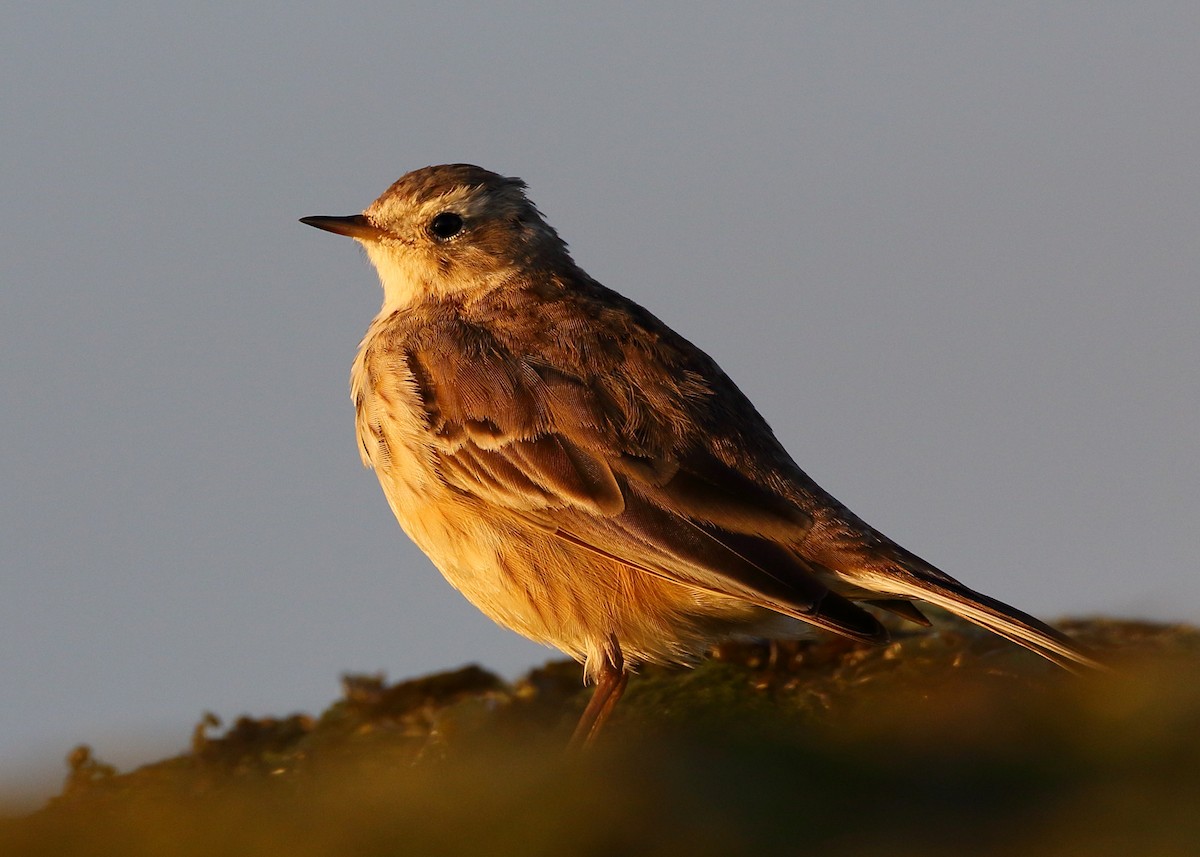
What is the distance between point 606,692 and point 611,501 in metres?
0.94

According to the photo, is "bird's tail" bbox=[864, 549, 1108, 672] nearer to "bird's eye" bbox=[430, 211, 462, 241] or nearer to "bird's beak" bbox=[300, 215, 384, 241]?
"bird's eye" bbox=[430, 211, 462, 241]

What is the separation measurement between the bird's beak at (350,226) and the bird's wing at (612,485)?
1790 millimetres

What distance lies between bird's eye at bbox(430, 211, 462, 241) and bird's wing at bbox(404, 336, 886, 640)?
1.56 meters

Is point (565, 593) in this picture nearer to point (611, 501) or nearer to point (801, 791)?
point (611, 501)

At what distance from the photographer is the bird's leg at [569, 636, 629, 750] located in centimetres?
654

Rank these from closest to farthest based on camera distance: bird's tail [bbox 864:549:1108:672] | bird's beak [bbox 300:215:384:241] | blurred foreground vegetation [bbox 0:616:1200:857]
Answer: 1. blurred foreground vegetation [bbox 0:616:1200:857]
2. bird's tail [bbox 864:549:1108:672]
3. bird's beak [bbox 300:215:384:241]

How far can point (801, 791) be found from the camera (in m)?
3.51

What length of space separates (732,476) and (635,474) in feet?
1.55

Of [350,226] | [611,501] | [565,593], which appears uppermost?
[350,226]

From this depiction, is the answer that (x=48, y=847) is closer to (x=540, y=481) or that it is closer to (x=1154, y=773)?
(x=1154, y=773)

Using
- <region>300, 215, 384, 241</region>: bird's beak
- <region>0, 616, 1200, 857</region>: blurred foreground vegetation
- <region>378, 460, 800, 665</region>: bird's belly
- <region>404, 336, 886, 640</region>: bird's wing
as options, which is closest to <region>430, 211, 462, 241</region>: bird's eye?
<region>300, 215, 384, 241</region>: bird's beak

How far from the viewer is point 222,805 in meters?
4.00

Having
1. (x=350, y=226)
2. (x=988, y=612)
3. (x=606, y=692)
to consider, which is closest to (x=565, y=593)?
(x=606, y=692)

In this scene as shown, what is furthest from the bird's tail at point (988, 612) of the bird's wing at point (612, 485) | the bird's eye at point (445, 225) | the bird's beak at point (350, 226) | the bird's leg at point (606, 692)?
the bird's beak at point (350, 226)
